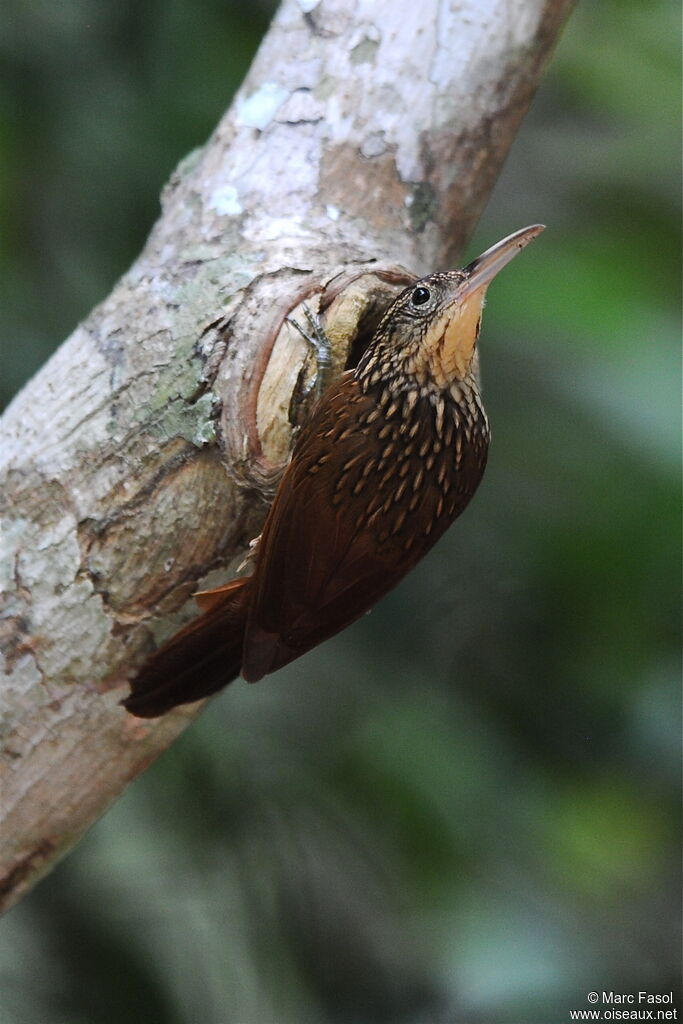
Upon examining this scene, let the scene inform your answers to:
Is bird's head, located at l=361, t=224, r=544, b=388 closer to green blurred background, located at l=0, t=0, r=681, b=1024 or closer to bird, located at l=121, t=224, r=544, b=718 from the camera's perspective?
bird, located at l=121, t=224, r=544, b=718

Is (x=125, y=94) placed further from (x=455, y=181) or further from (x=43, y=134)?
(x=455, y=181)

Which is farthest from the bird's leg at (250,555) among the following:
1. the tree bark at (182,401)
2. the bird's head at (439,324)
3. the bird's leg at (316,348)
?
the bird's head at (439,324)

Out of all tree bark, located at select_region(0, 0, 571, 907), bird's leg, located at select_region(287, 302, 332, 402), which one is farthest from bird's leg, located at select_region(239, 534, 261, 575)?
bird's leg, located at select_region(287, 302, 332, 402)

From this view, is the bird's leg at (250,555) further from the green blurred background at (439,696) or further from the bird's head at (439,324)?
the green blurred background at (439,696)

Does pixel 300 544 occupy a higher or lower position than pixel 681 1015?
higher

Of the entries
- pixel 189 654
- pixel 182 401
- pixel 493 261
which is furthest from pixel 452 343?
pixel 189 654

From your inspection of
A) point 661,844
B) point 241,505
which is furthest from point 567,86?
point 661,844

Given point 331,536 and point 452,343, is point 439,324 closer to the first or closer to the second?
point 452,343
